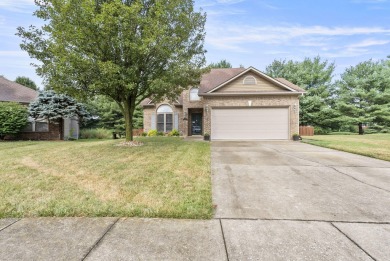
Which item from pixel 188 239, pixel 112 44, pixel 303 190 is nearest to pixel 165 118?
pixel 112 44

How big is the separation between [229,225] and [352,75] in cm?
3182

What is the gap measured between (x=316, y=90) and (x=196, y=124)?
1661 centimetres

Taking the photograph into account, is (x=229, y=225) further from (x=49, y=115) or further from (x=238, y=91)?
(x=49, y=115)

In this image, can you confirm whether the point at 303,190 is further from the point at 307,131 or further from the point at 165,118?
the point at 307,131

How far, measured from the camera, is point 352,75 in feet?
88.9

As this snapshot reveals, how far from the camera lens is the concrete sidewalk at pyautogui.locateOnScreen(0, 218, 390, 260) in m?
2.29

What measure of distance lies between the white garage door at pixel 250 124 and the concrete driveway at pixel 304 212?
9.00m

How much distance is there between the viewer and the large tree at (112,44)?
8.76 m

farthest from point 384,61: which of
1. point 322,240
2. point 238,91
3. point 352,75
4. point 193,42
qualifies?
point 322,240

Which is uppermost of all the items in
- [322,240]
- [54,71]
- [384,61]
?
[384,61]

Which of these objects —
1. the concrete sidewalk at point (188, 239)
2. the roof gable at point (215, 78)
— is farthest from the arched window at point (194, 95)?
the concrete sidewalk at point (188, 239)

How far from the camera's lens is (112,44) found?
9500mm

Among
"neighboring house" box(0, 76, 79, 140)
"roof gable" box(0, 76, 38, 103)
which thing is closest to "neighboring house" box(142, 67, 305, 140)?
"neighboring house" box(0, 76, 79, 140)

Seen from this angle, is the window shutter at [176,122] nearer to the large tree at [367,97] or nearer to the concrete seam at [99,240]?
the concrete seam at [99,240]
